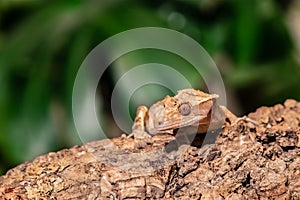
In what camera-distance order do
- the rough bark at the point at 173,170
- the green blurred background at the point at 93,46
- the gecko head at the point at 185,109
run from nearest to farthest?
the rough bark at the point at 173,170 < the gecko head at the point at 185,109 < the green blurred background at the point at 93,46

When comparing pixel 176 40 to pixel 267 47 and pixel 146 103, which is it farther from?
pixel 267 47

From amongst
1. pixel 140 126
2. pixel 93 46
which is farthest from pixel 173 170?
pixel 93 46

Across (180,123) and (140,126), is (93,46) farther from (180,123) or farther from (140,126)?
(180,123)

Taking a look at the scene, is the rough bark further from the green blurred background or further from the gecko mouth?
the green blurred background

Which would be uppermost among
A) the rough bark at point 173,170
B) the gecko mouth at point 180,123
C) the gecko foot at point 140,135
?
the gecko foot at point 140,135

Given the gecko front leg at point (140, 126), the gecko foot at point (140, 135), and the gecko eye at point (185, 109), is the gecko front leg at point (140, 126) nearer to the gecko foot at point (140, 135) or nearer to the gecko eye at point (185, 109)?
the gecko foot at point (140, 135)

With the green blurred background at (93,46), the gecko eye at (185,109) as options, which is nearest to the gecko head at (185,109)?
the gecko eye at (185,109)

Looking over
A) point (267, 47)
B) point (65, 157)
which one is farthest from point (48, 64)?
point (65, 157)
